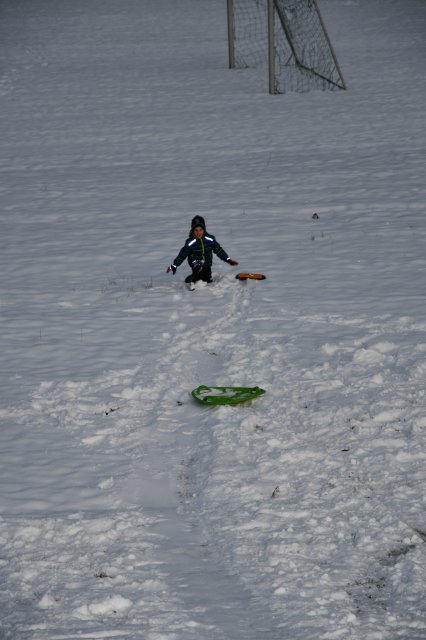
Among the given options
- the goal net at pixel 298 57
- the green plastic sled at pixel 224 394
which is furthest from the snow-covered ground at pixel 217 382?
the goal net at pixel 298 57

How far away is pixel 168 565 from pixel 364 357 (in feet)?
12.4

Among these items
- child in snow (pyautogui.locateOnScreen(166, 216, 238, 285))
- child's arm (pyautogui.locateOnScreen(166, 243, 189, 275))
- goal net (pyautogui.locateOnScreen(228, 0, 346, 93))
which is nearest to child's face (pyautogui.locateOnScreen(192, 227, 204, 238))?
child in snow (pyautogui.locateOnScreen(166, 216, 238, 285))

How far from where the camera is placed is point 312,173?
695 inches

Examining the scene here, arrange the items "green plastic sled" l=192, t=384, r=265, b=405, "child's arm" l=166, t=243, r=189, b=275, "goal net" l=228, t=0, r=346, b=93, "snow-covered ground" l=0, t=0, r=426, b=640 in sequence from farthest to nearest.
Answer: "goal net" l=228, t=0, r=346, b=93, "child's arm" l=166, t=243, r=189, b=275, "green plastic sled" l=192, t=384, r=265, b=405, "snow-covered ground" l=0, t=0, r=426, b=640

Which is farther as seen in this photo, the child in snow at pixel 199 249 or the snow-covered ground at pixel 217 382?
the child in snow at pixel 199 249

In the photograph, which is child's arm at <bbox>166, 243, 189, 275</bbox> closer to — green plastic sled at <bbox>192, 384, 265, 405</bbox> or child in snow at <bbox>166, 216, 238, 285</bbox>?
child in snow at <bbox>166, 216, 238, 285</bbox>

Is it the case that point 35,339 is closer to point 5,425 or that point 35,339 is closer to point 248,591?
point 5,425

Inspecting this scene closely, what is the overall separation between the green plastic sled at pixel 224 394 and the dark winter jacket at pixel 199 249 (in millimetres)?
3119

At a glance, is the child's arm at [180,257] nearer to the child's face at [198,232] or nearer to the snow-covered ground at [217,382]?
the child's face at [198,232]

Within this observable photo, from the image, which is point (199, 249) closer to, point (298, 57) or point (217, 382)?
point (217, 382)

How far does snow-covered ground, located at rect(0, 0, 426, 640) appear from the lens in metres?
5.45

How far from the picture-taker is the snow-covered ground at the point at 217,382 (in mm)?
5445

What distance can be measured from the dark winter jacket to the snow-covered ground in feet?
1.72

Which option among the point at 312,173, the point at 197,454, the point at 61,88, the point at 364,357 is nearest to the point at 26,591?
the point at 197,454
